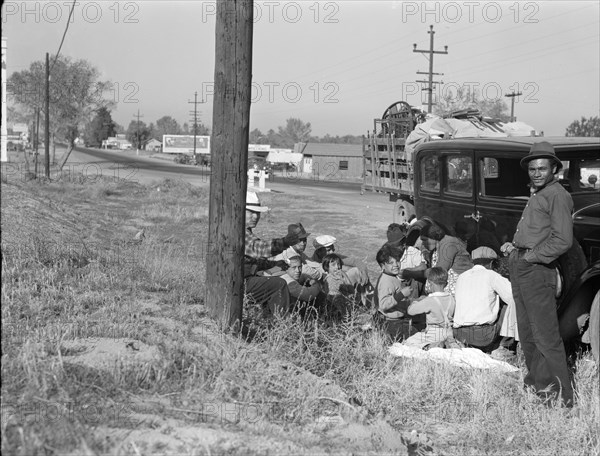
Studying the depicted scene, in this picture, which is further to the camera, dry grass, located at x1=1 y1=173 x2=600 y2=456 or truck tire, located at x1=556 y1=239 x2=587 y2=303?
truck tire, located at x1=556 y1=239 x2=587 y2=303

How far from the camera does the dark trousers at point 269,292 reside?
6754 millimetres

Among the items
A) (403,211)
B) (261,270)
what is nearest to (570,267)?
(261,270)

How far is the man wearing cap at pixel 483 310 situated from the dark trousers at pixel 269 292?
1596 millimetres

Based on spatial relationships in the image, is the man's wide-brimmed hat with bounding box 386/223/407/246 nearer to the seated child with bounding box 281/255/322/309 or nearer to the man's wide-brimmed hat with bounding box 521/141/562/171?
the seated child with bounding box 281/255/322/309

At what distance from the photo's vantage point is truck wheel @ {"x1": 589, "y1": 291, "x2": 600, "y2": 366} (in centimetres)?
541

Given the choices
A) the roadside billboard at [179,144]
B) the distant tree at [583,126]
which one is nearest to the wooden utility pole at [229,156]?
→ the distant tree at [583,126]

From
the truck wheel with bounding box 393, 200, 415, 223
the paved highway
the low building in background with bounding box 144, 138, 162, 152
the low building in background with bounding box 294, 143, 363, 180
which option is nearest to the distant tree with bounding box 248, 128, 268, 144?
the low building in background with bounding box 144, 138, 162, 152

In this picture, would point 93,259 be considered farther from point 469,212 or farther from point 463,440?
point 463,440

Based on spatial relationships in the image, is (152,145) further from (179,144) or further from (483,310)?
(483,310)

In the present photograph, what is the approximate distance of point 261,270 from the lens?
7691 mm

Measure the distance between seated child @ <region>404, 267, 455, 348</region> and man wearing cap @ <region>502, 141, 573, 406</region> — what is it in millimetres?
1332

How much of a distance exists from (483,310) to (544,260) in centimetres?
137

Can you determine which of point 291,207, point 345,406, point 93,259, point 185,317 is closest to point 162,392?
point 345,406

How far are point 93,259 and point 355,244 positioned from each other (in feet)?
26.3
